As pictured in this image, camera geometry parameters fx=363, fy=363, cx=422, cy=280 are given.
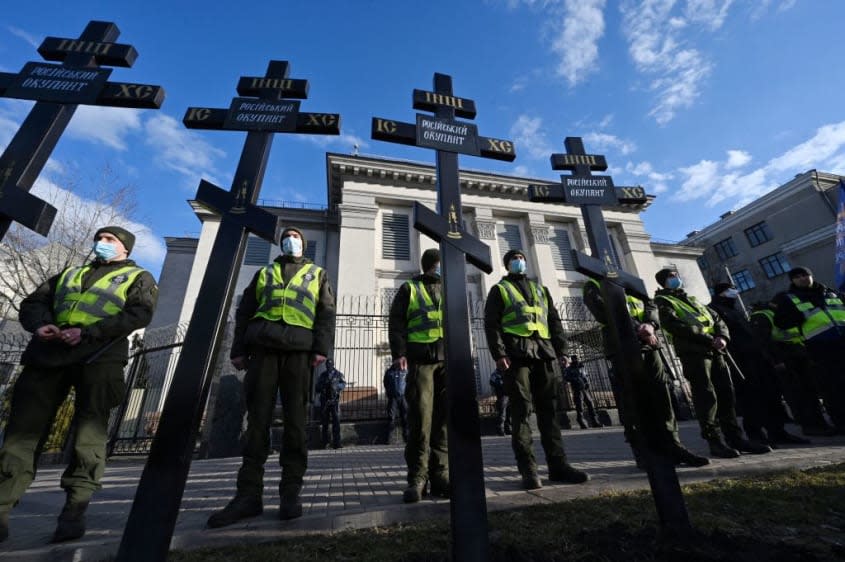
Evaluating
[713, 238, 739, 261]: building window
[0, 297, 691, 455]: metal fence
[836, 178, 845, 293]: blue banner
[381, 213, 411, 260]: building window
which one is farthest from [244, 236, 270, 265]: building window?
[713, 238, 739, 261]: building window

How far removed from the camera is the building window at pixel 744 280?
3181 cm

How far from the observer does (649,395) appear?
7.30ft

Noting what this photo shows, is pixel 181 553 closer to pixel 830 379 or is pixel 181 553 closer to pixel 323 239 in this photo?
pixel 830 379

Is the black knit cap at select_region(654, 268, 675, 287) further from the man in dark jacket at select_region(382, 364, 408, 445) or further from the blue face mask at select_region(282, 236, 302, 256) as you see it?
the man in dark jacket at select_region(382, 364, 408, 445)

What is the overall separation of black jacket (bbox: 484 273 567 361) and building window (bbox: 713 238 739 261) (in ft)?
130

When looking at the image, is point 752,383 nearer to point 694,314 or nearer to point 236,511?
point 694,314

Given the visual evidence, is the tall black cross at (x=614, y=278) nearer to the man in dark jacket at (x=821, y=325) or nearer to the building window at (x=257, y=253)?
the man in dark jacket at (x=821, y=325)

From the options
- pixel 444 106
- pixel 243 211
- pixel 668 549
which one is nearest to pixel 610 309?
pixel 668 549

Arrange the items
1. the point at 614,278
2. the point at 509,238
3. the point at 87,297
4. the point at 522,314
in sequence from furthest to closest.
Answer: the point at 509,238, the point at 522,314, the point at 87,297, the point at 614,278

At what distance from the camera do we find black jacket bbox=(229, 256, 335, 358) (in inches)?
112

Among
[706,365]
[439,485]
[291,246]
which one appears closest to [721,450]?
[706,365]

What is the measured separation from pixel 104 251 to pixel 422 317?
2.83 m

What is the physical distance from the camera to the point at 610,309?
8.26 ft

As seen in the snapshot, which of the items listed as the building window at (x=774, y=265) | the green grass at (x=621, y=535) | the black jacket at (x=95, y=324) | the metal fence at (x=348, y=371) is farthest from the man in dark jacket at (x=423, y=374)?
the building window at (x=774, y=265)
